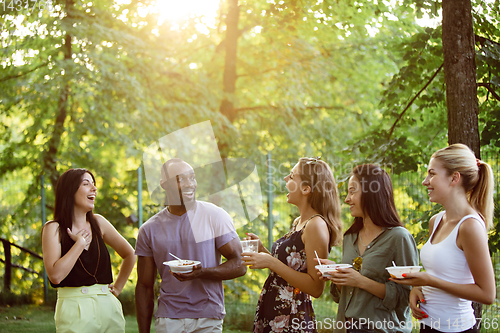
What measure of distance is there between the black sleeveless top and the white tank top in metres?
2.08

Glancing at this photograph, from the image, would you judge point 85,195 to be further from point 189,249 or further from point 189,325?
point 189,325

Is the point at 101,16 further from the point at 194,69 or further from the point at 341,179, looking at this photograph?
the point at 341,179

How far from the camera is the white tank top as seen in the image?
2.27m

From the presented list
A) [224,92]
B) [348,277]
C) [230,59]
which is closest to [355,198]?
[348,277]

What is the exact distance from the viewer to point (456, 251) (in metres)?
2.28

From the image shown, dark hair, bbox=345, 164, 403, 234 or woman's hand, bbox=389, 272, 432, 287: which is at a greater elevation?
dark hair, bbox=345, 164, 403, 234

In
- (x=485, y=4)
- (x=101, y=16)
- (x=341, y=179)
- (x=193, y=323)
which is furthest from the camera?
(x=101, y=16)

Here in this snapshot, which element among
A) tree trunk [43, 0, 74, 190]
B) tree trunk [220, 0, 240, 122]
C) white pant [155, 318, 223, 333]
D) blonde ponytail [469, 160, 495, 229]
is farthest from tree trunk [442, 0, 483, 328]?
tree trunk [220, 0, 240, 122]

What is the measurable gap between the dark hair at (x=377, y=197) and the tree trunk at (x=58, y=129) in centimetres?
650

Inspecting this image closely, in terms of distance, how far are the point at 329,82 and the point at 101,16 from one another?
20.0ft

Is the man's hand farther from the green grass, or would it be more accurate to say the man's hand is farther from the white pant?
the green grass

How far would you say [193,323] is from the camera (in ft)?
8.91

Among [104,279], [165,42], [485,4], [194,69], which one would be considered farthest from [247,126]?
[104,279]

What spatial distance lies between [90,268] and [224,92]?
7.87 meters
